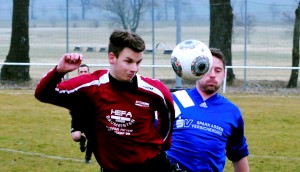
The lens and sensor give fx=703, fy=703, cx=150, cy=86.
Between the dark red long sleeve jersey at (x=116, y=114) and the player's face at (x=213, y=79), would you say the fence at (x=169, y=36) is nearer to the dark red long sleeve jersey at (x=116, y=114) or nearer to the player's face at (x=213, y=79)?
the player's face at (x=213, y=79)

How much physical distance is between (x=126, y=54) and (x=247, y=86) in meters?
20.0

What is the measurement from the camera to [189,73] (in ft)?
17.1

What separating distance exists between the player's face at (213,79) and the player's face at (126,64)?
782mm

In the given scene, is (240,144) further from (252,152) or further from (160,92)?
(252,152)

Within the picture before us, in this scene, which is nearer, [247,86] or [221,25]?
[247,86]

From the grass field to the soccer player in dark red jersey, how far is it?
5279mm

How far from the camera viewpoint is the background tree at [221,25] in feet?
82.1

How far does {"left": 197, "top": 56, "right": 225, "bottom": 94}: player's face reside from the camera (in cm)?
522

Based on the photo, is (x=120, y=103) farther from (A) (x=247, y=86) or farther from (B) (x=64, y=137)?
(A) (x=247, y=86)

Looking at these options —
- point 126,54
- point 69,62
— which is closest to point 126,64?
point 126,54

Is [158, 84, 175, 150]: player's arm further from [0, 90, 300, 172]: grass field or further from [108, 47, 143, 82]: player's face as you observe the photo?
[0, 90, 300, 172]: grass field

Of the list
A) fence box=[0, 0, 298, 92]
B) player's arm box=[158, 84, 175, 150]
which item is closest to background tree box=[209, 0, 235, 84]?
fence box=[0, 0, 298, 92]

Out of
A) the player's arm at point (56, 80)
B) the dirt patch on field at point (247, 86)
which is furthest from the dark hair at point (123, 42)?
the dirt patch on field at point (247, 86)

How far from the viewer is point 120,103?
4.67m
